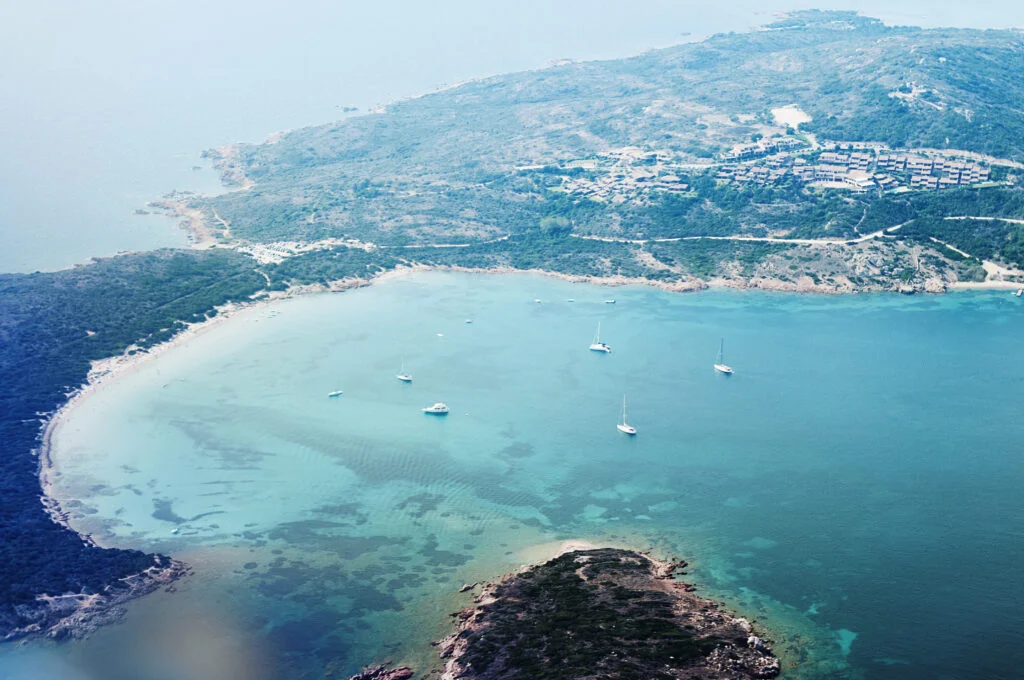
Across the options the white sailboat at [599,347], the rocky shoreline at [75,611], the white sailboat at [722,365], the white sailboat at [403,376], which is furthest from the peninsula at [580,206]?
the white sailboat at [403,376]

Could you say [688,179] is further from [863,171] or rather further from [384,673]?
→ [384,673]

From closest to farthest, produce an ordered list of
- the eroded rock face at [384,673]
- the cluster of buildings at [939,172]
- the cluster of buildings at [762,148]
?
the eroded rock face at [384,673], the cluster of buildings at [939,172], the cluster of buildings at [762,148]

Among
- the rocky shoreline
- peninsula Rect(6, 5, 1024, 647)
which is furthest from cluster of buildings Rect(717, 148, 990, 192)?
the rocky shoreline

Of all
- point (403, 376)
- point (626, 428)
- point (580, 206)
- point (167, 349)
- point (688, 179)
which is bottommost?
point (626, 428)

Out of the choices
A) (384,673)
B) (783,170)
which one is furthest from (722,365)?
(783,170)

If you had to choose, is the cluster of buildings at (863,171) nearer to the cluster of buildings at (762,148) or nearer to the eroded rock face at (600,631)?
the cluster of buildings at (762,148)

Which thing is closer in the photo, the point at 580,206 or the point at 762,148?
the point at 580,206
